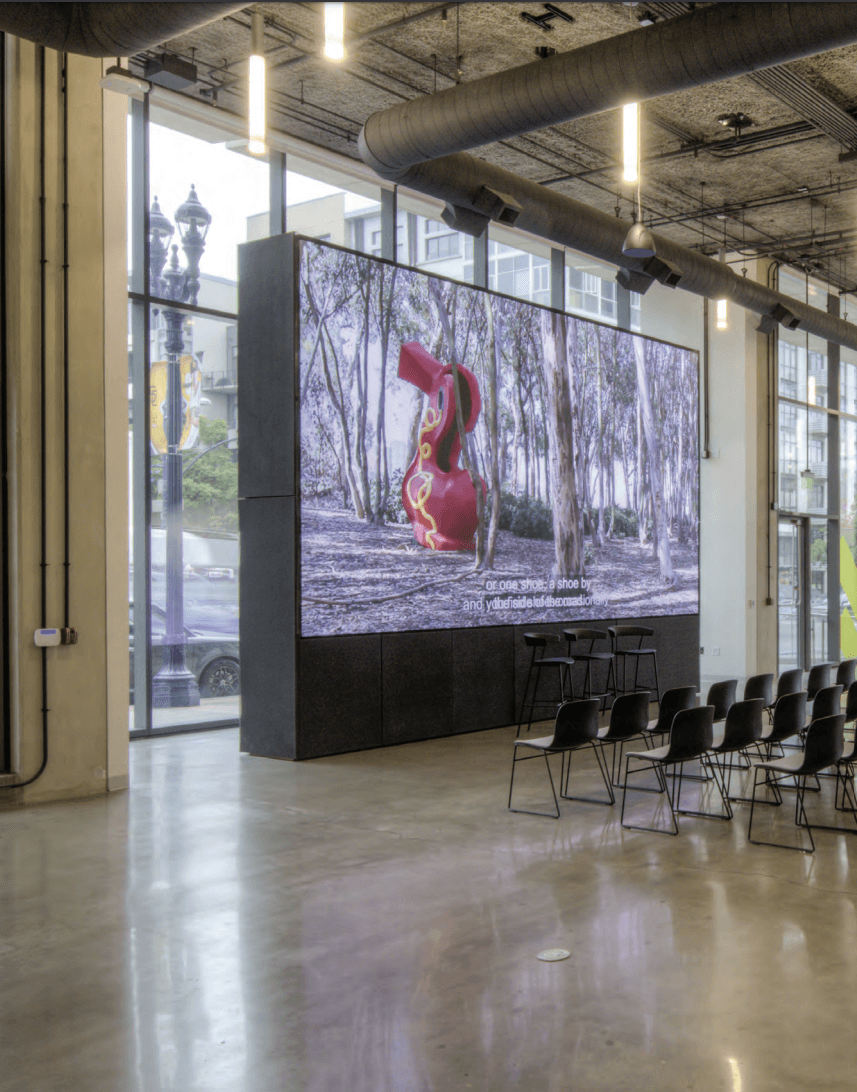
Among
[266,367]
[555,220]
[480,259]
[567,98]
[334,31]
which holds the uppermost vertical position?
[480,259]

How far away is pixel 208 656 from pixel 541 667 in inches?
132

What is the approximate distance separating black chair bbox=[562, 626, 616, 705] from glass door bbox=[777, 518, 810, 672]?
4863mm

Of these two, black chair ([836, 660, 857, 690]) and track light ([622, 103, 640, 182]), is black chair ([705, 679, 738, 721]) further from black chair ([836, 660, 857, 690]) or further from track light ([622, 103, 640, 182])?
track light ([622, 103, 640, 182])

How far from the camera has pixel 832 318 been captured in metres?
13.9

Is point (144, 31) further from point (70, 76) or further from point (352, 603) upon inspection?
point (352, 603)

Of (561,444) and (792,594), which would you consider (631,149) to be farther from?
(792,594)

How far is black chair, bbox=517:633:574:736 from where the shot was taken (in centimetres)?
1010

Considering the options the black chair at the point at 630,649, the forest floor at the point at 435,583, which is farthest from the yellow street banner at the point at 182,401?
the black chair at the point at 630,649

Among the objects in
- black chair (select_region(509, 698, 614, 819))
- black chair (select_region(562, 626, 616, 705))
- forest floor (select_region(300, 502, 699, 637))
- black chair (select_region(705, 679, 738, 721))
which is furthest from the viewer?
black chair (select_region(562, 626, 616, 705))

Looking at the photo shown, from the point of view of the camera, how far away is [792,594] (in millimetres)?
15812

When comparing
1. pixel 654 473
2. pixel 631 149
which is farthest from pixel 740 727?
pixel 654 473

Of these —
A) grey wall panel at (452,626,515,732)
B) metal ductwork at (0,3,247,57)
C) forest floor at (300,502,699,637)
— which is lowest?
grey wall panel at (452,626,515,732)

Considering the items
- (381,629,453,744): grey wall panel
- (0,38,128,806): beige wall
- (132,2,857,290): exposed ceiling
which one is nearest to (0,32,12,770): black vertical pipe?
(0,38,128,806): beige wall

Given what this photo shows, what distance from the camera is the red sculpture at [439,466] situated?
9406 mm
